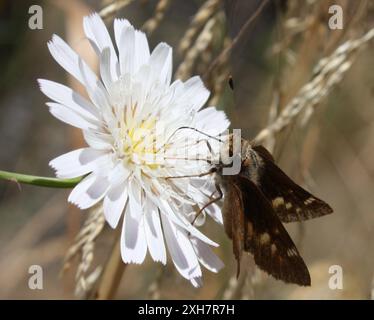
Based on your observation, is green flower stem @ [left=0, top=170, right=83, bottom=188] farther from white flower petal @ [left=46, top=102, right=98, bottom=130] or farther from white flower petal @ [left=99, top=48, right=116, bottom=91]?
white flower petal @ [left=99, top=48, right=116, bottom=91]

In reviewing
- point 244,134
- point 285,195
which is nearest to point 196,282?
point 285,195

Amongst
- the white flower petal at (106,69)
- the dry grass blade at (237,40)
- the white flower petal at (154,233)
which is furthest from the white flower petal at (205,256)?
the dry grass blade at (237,40)

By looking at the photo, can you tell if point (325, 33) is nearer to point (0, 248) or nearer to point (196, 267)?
point (196, 267)

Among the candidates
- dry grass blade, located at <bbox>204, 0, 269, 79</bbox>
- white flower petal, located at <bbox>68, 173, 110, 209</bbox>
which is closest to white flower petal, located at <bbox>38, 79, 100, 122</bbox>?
white flower petal, located at <bbox>68, 173, 110, 209</bbox>

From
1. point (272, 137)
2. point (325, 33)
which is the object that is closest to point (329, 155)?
point (325, 33)

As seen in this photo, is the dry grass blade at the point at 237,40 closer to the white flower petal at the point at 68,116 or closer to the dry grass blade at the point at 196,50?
the dry grass blade at the point at 196,50

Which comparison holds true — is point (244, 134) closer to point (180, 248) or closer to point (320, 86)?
point (320, 86)
